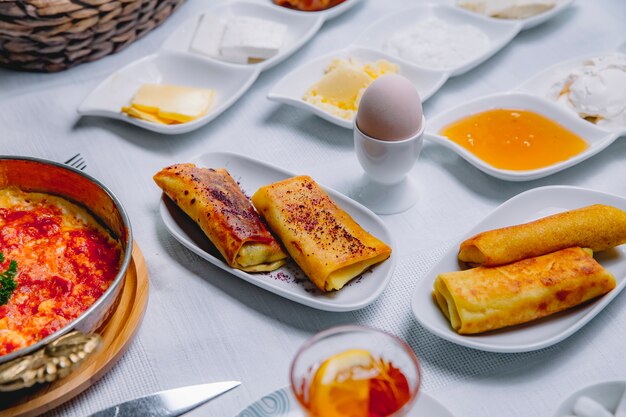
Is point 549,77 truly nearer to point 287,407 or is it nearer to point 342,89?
point 342,89

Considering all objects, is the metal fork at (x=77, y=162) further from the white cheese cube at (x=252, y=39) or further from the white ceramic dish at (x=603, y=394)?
the white ceramic dish at (x=603, y=394)

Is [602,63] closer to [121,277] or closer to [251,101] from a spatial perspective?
[251,101]

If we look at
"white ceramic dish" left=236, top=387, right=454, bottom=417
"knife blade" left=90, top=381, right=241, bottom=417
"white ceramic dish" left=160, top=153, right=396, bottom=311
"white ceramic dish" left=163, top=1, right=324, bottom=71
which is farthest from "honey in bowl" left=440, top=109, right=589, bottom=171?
"knife blade" left=90, top=381, right=241, bottom=417

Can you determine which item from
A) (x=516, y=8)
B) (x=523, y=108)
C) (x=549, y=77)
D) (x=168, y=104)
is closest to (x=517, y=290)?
(x=523, y=108)

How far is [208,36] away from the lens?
1976 millimetres

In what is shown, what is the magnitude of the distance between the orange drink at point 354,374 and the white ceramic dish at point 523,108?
25.9 inches

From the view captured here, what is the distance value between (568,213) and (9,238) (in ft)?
3.62

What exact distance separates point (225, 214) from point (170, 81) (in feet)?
2.36

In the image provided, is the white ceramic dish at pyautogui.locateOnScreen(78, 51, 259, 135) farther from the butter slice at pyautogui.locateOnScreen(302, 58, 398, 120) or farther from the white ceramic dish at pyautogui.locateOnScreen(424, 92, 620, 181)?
the white ceramic dish at pyautogui.locateOnScreen(424, 92, 620, 181)

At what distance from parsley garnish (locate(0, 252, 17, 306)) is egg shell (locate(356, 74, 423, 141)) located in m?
0.74

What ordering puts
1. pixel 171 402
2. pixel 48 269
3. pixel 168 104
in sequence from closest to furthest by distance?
pixel 171 402 < pixel 48 269 < pixel 168 104

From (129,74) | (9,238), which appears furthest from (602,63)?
(9,238)

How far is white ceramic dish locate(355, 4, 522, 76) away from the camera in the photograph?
1.89 meters

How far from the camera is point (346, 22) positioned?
2100 mm
